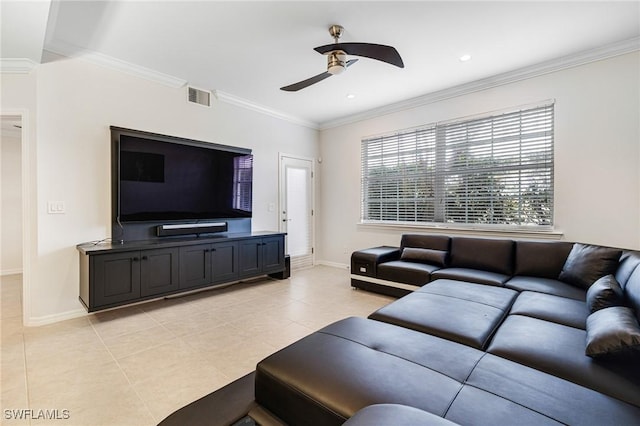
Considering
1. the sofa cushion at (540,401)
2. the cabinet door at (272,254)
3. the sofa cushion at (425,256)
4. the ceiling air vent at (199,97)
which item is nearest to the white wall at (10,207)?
the ceiling air vent at (199,97)

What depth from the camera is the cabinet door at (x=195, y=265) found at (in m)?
3.56

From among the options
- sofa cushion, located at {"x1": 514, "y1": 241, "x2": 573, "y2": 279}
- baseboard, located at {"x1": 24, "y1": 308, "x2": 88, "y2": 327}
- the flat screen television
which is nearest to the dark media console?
baseboard, located at {"x1": 24, "y1": 308, "x2": 88, "y2": 327}

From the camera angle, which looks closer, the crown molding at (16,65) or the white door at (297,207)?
the crown molding at (16,65)

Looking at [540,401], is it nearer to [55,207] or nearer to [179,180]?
[179,180]

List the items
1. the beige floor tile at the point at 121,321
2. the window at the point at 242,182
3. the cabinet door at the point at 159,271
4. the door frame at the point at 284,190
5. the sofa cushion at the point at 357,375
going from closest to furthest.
A: the sofa cushion at the point at 357,375, the beige floor tile at the point at 121,321, the cabinet door at the point at 159,271, the window at the point at 242,182, the door frame at the point at 284,190

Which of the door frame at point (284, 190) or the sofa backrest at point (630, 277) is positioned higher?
the door frame at point (284, 190)

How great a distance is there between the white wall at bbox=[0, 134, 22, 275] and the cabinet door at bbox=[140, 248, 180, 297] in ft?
13.3

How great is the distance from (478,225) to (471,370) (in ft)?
10.6

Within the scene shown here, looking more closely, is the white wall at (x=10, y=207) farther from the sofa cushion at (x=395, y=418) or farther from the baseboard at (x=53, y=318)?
the sofa cushion at (x=395, y=418)

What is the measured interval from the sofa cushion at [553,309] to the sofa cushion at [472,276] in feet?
1.77

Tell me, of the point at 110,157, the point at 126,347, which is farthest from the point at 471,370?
the point at 110,157

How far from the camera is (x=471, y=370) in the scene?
132 centimetres

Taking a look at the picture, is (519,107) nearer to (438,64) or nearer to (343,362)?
(438,64)

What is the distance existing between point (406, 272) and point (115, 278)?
131 inches
